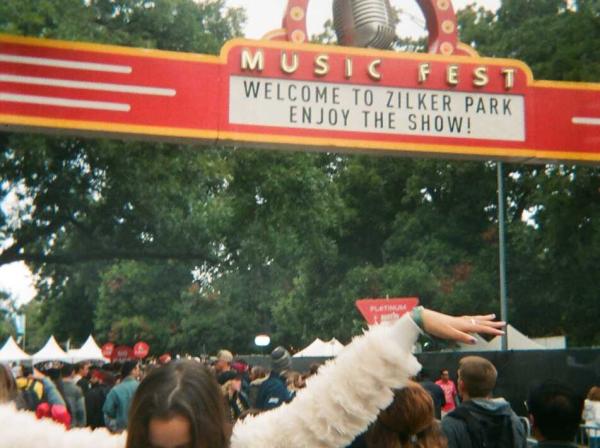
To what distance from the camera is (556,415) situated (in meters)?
3.92

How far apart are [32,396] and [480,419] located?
5.53 m

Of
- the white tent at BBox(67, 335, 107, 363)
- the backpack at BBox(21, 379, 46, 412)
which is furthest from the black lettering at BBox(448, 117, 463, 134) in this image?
the white tent at BBox(67, 335, 107, 363)

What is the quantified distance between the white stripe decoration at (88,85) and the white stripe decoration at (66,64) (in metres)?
0.13

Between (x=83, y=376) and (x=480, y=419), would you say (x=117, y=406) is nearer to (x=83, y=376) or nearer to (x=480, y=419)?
(x=83, y=376)

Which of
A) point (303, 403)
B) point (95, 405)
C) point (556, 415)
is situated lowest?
point (95, 405)

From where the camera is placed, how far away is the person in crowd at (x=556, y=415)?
154 inches

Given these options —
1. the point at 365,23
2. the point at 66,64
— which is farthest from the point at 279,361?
the point at 66,64

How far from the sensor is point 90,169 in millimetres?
16969

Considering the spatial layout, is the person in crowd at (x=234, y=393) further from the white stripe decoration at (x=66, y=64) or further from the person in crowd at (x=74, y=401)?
the white stripe decoration at (x=66, y=64)

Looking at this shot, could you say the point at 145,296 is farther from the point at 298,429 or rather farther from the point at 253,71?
the point at 298,429

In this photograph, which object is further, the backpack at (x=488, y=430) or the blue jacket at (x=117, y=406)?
the blue jacket at (x=117, y=406)

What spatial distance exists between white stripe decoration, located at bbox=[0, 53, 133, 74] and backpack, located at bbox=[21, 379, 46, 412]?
300 centimetres

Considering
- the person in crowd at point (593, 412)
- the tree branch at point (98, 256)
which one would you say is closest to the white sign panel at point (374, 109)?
the person in crowd at point (593, 412)

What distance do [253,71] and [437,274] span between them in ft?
83.4
